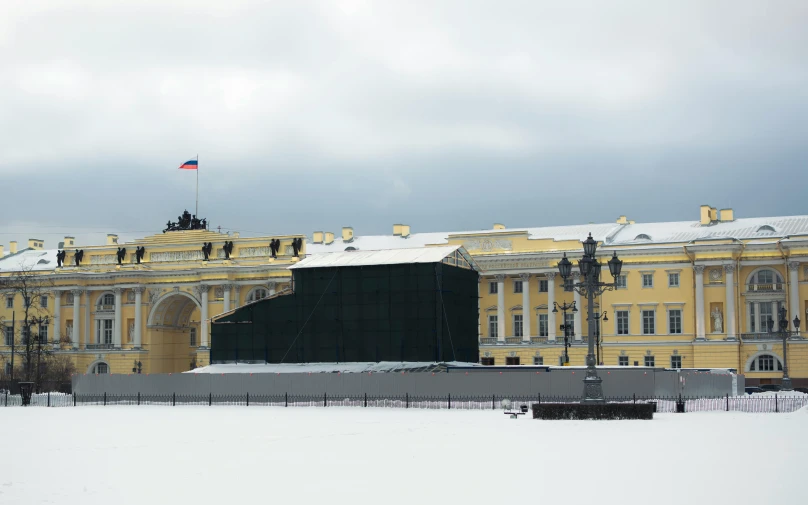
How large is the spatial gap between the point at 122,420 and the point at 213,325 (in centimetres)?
3151

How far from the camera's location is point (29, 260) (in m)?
116

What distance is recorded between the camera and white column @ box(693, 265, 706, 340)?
85.8 meters

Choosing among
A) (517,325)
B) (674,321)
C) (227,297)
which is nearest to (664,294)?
(674,321)

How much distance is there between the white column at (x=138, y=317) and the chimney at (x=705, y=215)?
51.3m

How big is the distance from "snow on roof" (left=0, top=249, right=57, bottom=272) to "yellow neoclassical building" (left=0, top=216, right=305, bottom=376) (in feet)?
11.2

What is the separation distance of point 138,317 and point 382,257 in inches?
1553

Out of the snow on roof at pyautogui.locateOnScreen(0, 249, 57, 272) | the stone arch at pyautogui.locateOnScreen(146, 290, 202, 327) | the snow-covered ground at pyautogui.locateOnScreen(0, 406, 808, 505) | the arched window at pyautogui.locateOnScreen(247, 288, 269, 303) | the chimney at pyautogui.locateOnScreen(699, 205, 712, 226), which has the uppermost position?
the chimney at pyautogui.locateOnScreen(699, 205, 712, 226)

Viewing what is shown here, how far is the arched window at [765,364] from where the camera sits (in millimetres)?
83375

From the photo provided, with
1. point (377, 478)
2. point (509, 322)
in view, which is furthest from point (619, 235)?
point (377, 478)

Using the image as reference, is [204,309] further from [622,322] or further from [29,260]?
[622,322]

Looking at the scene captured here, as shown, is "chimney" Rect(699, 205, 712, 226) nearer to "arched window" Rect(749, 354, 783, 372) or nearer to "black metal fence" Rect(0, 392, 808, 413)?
"arched window" Rect(749, 354, 783, 372)

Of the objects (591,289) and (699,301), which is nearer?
(591,289)

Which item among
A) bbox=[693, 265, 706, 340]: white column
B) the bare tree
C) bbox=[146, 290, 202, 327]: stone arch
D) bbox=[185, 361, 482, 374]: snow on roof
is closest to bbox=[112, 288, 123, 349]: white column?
bbox=[146, 290, 202, 327]: stone arch

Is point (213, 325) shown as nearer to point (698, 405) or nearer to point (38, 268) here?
point (698, 405)
